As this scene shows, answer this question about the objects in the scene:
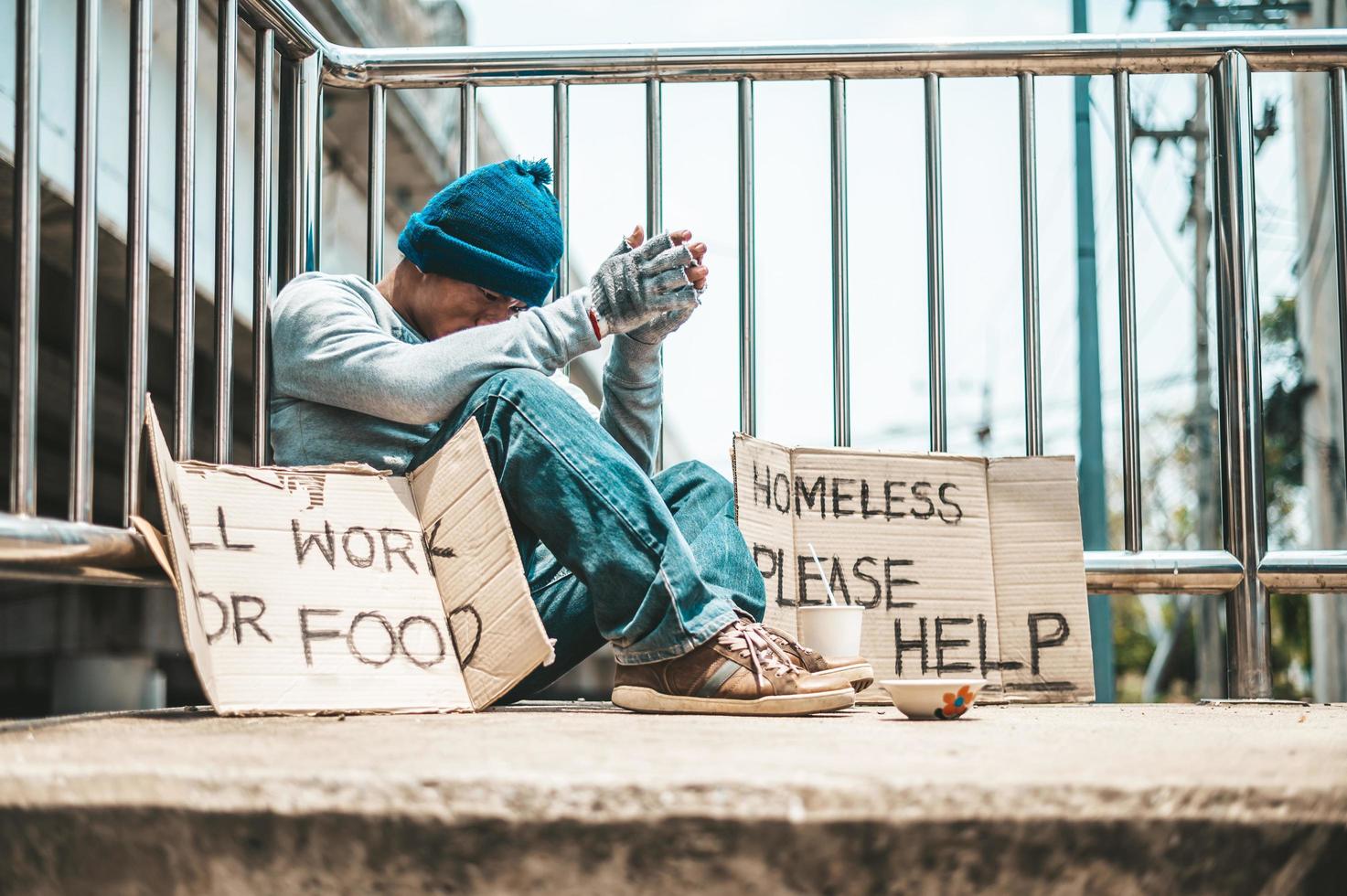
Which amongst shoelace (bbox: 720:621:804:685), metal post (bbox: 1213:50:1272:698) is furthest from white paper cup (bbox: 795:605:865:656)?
metal post (bbox: 1213:50:1272:698)

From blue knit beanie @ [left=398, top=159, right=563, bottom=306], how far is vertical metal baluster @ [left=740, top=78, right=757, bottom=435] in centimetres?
41

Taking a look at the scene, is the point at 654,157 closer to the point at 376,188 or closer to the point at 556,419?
the point at 376,188

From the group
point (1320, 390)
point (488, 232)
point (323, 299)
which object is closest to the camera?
point (323, 299)

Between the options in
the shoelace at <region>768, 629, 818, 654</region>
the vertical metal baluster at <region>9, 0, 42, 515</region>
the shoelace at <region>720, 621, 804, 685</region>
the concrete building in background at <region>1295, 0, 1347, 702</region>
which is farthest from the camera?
the concrete building in background at <region>1295, 0, 1347, 702</region>

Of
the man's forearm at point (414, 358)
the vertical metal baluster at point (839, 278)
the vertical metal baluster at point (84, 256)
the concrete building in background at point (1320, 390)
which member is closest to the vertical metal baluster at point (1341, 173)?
the vertical metal baluster at point (839, 278)

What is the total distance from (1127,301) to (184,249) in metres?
1.67

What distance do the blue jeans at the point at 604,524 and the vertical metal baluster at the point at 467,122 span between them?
2.57 ft

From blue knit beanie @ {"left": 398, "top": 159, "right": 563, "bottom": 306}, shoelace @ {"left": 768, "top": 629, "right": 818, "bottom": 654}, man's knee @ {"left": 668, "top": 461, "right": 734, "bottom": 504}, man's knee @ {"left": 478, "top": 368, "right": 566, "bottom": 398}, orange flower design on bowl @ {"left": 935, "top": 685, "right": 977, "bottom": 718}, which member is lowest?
orange flower design on bowl @ {"left": 935, "top": 685, "right": 977, "bottom": 718}

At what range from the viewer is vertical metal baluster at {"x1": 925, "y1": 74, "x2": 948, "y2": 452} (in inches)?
99.7

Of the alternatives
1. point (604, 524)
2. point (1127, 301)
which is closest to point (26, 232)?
point (604, 524)

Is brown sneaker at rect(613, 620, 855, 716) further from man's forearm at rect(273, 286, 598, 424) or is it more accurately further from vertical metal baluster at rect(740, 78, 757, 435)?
vertical metal baluster at rect(740, 78, 757, 435)

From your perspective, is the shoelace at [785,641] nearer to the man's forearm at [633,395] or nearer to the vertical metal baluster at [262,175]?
the man's forearm at [633,395]

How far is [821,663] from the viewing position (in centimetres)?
196

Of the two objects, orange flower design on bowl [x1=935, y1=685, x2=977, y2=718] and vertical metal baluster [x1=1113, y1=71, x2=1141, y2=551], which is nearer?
orange flower design on bowl [x1=935, y1=685, x2=977, y2=718]
